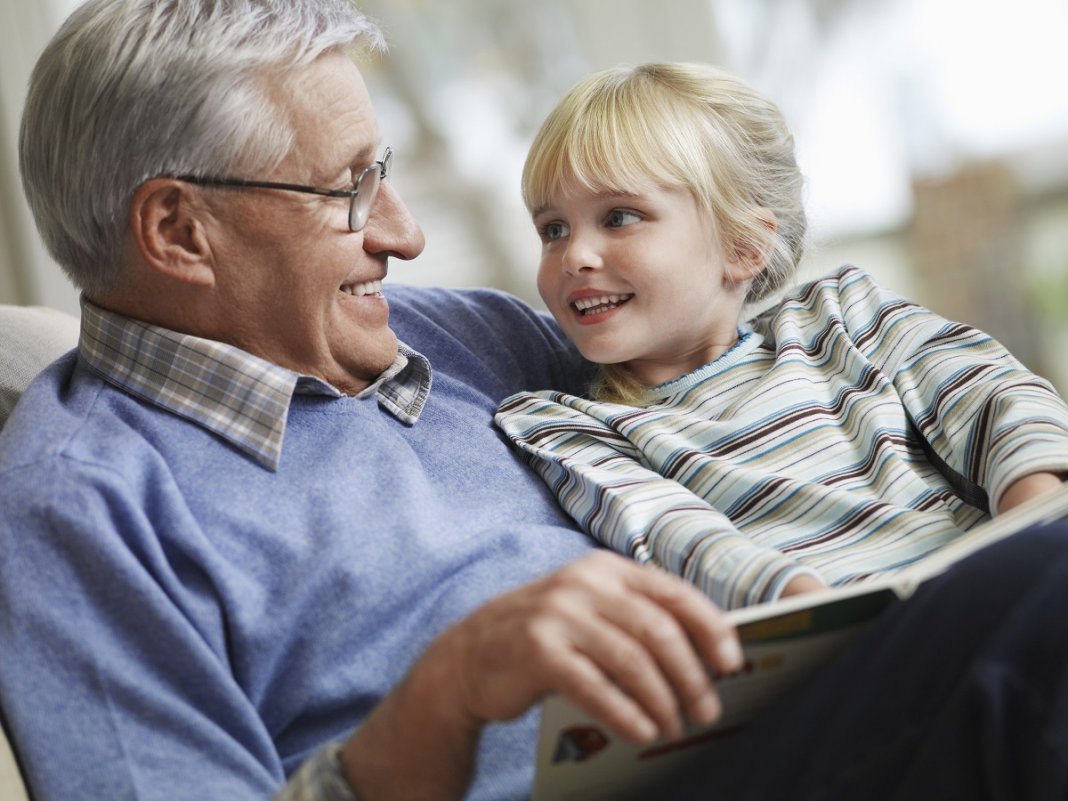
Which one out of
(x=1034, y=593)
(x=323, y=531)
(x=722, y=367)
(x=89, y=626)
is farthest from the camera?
(x=722, y=367)

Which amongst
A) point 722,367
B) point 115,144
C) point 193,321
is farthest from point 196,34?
point 722,367

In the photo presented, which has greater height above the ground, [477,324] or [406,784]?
[477,324]

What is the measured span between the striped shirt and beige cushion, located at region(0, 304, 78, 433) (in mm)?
643

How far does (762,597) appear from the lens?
1219mm

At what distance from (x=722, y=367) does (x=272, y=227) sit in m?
0.64

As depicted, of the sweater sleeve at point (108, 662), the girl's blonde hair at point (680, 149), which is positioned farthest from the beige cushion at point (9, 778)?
the girl's blonde hair at point (680, 149)

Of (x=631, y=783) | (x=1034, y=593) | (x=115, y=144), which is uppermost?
(x=115, y=144)

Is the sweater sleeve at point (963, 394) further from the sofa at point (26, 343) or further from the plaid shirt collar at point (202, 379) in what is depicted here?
the sofa at point (26, 343)

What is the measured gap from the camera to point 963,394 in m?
1.51

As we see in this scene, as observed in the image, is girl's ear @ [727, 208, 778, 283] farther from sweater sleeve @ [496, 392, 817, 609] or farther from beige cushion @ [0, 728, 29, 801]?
beige cushion @ [0, 728, 29, 801]

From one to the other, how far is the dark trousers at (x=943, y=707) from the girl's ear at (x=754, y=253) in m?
0.84

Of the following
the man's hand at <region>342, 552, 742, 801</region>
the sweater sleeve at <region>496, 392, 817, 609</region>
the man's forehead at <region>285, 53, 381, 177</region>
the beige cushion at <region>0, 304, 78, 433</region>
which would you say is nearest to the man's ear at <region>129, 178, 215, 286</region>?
the man's forehead at <region>285, 53, 381, 177</region>

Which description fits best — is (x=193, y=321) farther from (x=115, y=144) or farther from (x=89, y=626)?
(x=89, y=626)

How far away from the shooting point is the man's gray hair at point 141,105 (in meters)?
1.38
